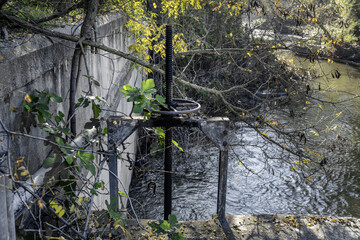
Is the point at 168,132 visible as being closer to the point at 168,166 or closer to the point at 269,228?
the point at 168,166

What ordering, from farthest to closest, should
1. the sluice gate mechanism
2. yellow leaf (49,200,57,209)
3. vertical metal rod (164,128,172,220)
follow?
vertical metal rod (164,128,172,220), the sluice gate mechanism, yellow leaf (49,200,57,209)

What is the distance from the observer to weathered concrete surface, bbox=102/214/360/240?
344 centimetres

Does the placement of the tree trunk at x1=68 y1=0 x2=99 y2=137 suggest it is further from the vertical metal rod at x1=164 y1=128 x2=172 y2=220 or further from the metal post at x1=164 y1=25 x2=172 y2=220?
the vertical metal rod at x1=164 y1=128 x2=172 y2=220

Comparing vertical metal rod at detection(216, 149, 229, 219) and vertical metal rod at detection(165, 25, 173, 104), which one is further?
vertical metal rod at detection(216, 149, 229, 219)

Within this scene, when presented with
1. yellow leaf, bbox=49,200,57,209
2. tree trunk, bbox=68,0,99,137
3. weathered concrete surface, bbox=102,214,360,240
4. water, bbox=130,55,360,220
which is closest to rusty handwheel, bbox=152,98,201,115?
tree trunk, bbox=68,0,99,137

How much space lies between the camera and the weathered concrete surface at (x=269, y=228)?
344 centimetres

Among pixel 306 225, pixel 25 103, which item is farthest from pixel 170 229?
pixel 306 225

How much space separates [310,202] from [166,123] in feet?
19.7

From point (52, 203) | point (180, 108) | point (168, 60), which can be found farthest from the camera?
point (180, 108)

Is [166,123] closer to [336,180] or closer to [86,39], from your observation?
[86,39]

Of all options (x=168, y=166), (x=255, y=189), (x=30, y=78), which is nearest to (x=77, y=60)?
(x=30, y=78)

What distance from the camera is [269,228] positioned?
3646mm

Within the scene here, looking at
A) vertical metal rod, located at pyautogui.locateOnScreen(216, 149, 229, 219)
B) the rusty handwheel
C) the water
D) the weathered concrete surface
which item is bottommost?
the water

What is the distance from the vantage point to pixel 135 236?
133 inches
